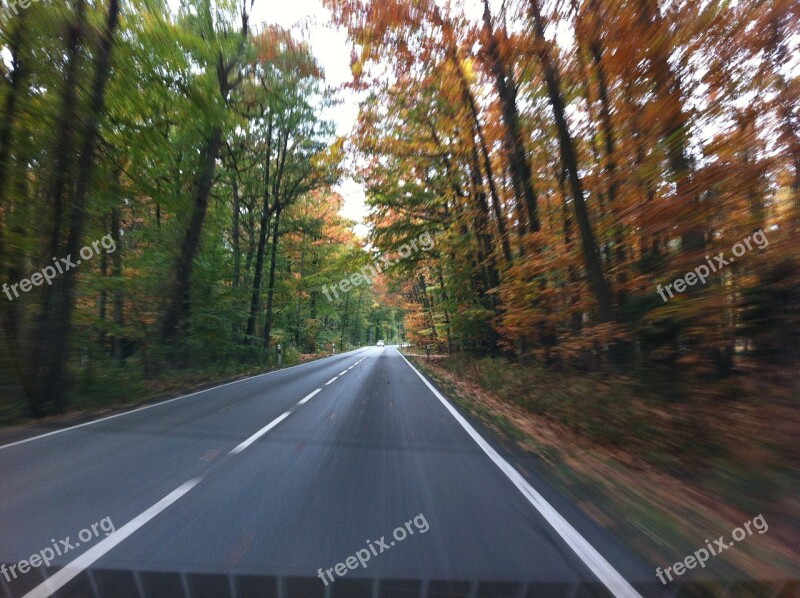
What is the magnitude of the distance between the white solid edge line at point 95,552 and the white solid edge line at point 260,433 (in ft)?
6.21

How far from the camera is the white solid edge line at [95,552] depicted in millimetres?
3094

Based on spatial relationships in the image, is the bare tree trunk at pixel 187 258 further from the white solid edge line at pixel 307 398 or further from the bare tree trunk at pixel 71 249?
the white solid edge line at pixel 307 398

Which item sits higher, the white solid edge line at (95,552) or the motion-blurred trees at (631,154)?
the motion-blurred trees at (631,154)

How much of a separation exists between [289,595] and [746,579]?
309 cm

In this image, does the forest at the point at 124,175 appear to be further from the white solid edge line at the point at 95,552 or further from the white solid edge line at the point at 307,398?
the white solid edge line at the point at 95,552

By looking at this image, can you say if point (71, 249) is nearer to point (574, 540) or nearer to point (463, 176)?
point (574, 540)

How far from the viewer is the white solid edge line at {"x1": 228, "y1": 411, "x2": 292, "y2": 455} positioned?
6.84 metres

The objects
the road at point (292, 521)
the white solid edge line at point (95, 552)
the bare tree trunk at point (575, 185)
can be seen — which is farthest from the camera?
the bare tree trunk at point (575, 185)

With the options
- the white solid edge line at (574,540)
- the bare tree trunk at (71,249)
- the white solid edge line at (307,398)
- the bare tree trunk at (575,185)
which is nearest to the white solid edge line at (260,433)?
the white solid edge line at (307,398)

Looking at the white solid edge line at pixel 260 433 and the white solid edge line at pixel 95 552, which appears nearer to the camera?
the white solid edge line at pixel 95 552

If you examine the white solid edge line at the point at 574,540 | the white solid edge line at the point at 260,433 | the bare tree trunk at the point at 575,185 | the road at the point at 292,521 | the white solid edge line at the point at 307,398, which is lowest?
the white solid edge line at the point at 574,540

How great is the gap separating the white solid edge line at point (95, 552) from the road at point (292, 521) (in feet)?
0.05

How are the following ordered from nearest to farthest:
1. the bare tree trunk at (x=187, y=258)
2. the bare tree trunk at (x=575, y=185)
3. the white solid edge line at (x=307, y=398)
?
the bare tree trunk at (x=575, y=185) → the white solid edge line at (x=307, y=398) → the bare tree trunk at (x=187, y=258)

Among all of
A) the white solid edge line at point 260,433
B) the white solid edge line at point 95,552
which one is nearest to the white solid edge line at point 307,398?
the white solid edge line at point 260,433
